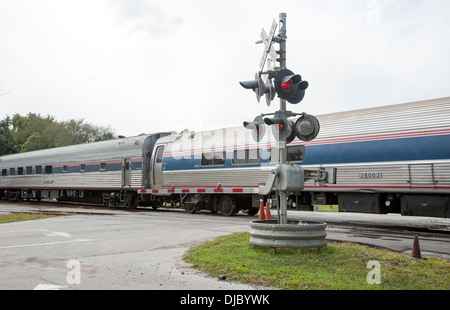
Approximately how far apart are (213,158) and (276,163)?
3.72m

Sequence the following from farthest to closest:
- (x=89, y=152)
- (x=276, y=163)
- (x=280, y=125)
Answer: (x=89, y=152)
(x=276, y=163)
(x=280, y=125)

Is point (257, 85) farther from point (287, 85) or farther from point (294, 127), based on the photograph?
point (294, 127)

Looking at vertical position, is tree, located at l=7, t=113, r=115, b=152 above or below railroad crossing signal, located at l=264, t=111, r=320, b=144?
above

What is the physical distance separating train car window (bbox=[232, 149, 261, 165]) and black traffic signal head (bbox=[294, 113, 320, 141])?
9010 millimetres

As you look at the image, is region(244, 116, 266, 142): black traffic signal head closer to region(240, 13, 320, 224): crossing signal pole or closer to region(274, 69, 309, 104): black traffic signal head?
region(240, 13, 320, 224): crossing signal pole

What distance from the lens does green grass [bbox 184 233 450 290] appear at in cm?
582

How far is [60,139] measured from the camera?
7100cm

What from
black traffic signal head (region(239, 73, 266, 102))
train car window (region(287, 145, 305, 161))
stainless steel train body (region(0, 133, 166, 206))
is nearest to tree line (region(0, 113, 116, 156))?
stainless steel train body (region(0, 133, 166, 206))

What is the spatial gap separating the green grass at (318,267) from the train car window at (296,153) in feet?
24.9

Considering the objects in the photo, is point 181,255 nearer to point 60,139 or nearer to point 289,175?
point 289,175

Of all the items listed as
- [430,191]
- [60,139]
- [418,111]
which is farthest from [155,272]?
[60,139]

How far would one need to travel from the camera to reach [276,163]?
54.9ft

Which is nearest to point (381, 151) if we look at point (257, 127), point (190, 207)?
point (257, 127)

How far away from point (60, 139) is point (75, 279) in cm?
6977
